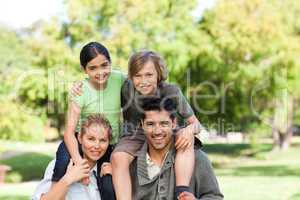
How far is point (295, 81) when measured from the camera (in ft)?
74.2

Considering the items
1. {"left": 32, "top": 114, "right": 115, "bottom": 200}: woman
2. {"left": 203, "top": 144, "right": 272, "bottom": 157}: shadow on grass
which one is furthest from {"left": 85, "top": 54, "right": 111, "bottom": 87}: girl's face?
{"left": 203, "top": 144, "right": 272, "bottom": 157}: shadow on grass

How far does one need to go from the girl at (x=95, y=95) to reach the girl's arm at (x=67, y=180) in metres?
0.38

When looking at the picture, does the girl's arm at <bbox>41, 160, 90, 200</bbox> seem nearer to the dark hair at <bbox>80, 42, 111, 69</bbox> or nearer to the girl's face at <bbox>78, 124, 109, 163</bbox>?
the girl's face at <bbox>78, 124, 109, 163</bbox>

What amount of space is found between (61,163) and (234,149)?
30.1m

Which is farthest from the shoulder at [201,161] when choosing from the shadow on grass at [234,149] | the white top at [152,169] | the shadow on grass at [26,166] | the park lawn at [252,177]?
the shadow on grass at [234,149]

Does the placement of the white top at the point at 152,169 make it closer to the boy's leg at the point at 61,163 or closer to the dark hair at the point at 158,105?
the dark hair at the point at 158,105

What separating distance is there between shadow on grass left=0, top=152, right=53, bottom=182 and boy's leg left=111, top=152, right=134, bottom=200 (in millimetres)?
16220

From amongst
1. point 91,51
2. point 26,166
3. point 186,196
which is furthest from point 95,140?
point 26,166

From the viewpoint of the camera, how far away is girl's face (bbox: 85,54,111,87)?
4.02m

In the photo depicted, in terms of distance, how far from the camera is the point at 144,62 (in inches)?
155

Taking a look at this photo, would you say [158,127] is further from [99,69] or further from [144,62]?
[99,69]

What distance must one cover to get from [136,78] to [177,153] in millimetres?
669

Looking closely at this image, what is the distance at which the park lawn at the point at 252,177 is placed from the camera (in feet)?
41.4

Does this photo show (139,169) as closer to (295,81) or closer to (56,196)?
(56,196)
